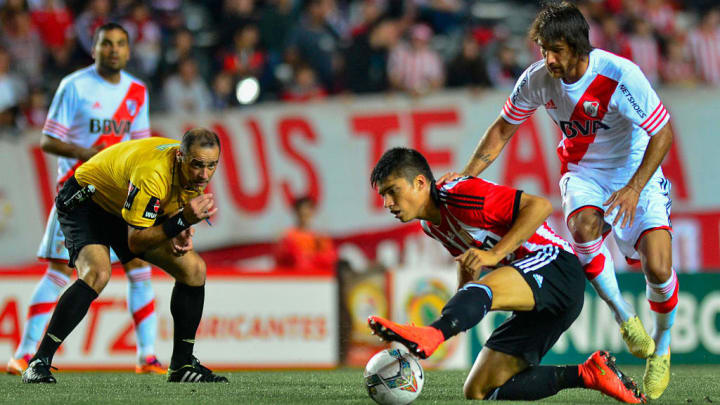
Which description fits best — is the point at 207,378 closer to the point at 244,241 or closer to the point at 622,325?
the point at 622,325

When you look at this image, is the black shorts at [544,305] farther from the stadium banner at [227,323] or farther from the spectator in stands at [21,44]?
the spectator in stands at [21,44]

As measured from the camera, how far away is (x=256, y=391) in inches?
235

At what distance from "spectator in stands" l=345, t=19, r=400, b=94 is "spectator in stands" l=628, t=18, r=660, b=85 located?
10.2 ft

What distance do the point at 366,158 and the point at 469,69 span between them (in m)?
1.74

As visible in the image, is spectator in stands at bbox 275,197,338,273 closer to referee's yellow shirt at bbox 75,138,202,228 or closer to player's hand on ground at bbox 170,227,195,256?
referee's yellow shirt at bbox 75,138,202,228

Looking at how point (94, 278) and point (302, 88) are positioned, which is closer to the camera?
point (94, 278)

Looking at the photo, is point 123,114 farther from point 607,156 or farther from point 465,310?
point 465,310

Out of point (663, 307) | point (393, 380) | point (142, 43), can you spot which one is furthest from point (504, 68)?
point (393, 380)

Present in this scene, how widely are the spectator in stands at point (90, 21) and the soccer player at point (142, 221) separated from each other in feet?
19.5

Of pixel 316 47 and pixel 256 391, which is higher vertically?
pixel 316 47

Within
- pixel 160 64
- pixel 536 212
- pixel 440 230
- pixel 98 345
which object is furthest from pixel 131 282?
pixel 160 64

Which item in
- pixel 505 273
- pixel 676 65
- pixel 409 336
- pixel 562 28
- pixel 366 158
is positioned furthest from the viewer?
pixel 676 65

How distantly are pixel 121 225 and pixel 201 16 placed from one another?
7.59m

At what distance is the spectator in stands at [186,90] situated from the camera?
38.5 ft
